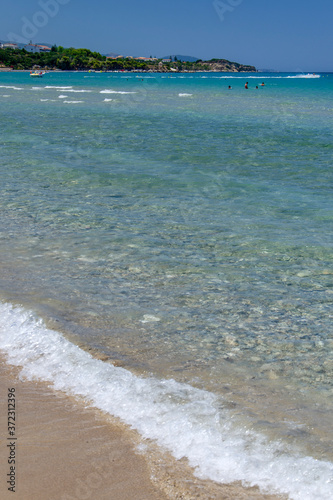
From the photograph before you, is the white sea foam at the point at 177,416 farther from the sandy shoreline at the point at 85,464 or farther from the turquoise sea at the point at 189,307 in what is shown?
the sandy shoreline at the point at 85,464

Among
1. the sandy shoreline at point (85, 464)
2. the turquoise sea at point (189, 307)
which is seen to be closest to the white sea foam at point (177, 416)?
the turquoise sea at point (189, 307)

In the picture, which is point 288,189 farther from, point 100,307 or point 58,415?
point 58,415

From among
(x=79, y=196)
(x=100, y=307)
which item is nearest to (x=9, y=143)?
(x=79, y=196)

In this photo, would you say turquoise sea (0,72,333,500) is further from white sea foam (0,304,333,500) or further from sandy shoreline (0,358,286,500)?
sandy shoreline (0,358,286,500)

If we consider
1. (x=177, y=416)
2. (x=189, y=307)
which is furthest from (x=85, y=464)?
(x=189, y=307)

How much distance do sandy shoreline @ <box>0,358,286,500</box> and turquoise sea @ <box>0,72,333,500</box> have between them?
0.50 feet

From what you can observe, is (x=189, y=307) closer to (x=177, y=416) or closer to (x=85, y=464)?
(x=177, y=416)

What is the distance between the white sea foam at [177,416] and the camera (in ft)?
12.0

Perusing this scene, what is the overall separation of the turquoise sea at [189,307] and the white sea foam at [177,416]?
13 millimetres

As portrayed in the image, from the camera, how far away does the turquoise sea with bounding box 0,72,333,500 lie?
4.15 m

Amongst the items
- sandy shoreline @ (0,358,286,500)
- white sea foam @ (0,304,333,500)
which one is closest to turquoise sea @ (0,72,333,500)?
white sea foam @ (0,304,333,500)

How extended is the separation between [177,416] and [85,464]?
882mm

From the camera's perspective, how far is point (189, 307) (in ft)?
21.5

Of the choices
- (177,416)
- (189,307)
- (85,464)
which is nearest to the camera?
(85,464)
